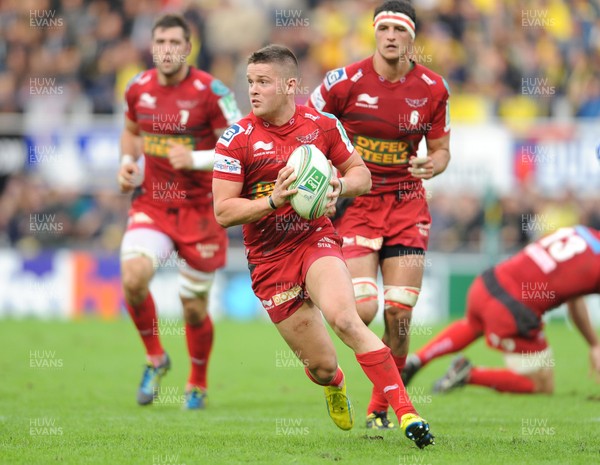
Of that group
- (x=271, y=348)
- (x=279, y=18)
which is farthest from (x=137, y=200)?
(x=279, y=18)

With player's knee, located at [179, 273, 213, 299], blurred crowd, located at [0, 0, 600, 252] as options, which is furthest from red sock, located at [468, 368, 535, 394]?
blurred crowd, located at [0, 0, 600, 252]

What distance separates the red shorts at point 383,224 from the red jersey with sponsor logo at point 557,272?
2476mm

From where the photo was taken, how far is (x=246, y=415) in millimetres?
9133

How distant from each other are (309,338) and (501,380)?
164 inches

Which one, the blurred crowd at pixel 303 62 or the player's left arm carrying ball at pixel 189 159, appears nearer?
the player's left arm carrying ball at pixel 189 159

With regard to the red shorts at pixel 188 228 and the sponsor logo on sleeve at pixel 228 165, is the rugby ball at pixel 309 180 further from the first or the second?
the red shorts at pixel 188 228

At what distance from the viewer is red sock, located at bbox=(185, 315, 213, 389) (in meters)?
10.1

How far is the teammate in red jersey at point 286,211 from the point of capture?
7102 mm

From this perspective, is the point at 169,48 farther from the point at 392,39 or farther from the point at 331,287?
the point at 331,287

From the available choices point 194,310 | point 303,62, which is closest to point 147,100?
point 194,310

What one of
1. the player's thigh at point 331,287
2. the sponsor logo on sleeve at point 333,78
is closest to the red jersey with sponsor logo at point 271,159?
the player's thigh at point 331,287

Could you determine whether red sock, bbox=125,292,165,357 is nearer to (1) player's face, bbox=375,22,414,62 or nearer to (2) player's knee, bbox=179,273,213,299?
(2) player's knee, bbox=179,273,213,299

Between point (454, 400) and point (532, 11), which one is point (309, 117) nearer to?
point (454, 400)

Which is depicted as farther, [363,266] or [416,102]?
[416,102]
